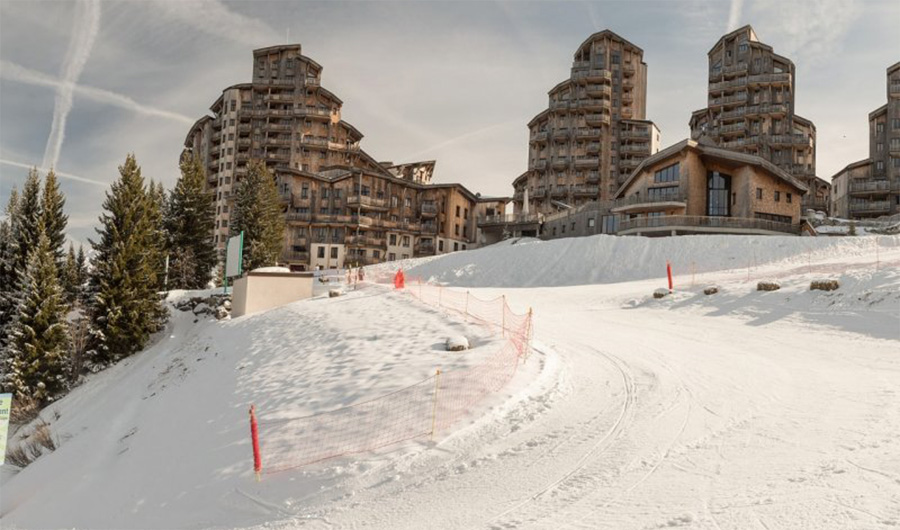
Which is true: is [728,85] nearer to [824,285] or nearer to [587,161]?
[587,161]

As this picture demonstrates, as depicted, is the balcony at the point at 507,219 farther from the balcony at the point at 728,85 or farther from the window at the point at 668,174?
the balcony at the point at 728,85

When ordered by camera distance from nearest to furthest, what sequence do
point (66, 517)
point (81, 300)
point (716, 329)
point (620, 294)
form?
point (66, 517) < point (716, 329) < point (620, 294) < point (81, 300)

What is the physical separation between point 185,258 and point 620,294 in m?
37.6

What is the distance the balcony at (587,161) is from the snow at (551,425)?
63815 millimetres

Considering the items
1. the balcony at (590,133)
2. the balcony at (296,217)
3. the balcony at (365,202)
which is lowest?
the balcony at (296,217)

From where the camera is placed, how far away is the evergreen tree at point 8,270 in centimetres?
3347

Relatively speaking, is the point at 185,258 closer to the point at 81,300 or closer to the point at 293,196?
the point at 81,300

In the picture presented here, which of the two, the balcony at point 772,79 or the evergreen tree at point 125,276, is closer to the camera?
the evergreen tree at point 125,276

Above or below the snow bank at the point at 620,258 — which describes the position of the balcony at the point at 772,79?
above

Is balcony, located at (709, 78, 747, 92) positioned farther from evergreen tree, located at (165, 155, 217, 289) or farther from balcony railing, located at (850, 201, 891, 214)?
evergreen tree, located at (165, 155, 217, 289)

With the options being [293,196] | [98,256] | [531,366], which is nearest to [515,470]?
[531,366]

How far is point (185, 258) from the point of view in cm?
4741

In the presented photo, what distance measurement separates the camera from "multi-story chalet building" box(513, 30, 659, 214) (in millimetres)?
89625

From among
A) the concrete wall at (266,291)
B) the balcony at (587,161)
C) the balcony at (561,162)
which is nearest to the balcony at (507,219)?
the balcony at (561,162)
